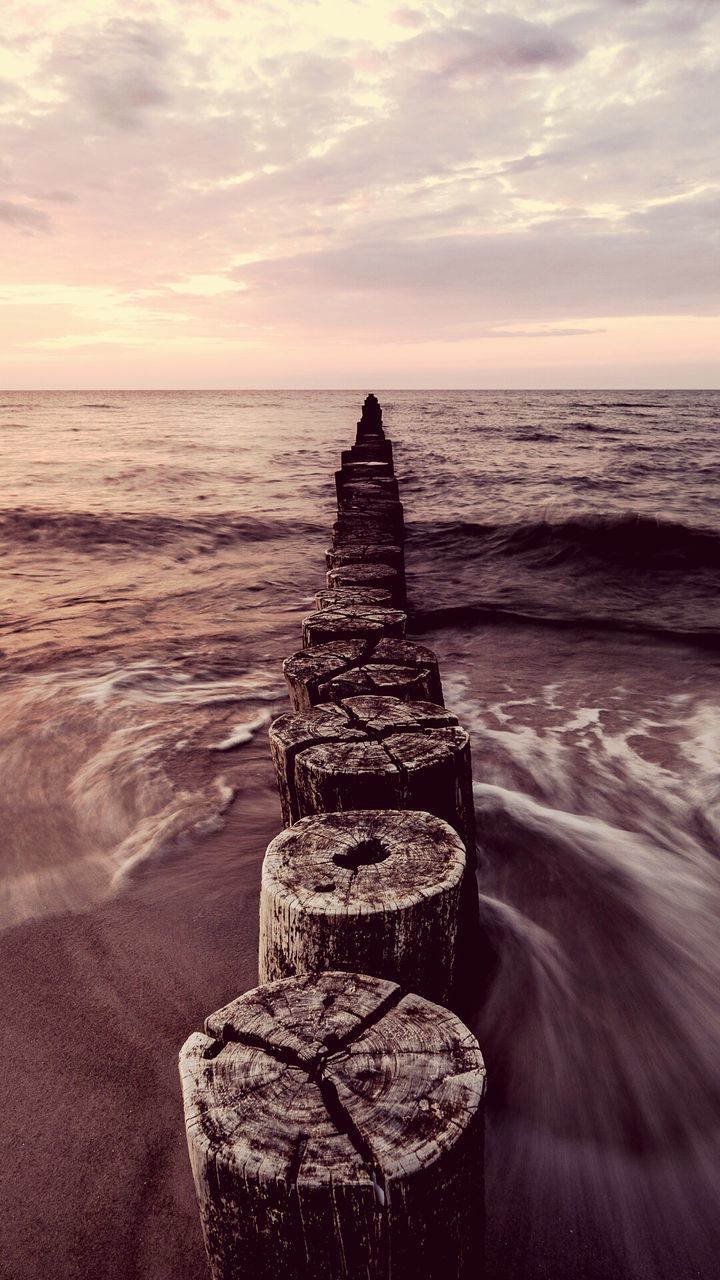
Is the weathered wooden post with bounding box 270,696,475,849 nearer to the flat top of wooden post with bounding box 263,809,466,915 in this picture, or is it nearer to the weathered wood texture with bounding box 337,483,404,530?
the flat top of wooden post with bounding box 263,809,466,915

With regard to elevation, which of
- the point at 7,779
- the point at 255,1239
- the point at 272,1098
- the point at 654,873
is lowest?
the point at 654,873

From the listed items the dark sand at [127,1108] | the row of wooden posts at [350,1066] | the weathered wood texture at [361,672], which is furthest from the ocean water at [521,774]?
the weathered wood texture at [361,672]

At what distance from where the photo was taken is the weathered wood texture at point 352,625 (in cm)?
326

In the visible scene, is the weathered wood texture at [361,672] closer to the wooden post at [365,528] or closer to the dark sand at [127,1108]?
the dark sand at [127,1108]

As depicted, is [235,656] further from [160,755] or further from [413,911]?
[413,911]

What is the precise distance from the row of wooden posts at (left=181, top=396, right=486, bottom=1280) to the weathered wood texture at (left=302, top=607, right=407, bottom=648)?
122cm

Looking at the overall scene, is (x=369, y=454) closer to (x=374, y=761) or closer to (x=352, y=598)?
(x=352, y=598)

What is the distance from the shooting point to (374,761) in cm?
205

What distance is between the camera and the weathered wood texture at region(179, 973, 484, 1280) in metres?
1.04

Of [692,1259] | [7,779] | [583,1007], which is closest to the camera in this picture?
[692,1259]

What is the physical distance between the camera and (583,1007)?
2.64 meters

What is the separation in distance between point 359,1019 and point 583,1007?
172cm

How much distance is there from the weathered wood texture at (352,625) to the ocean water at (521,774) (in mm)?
1108

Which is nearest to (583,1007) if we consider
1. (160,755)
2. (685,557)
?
(160,755)
